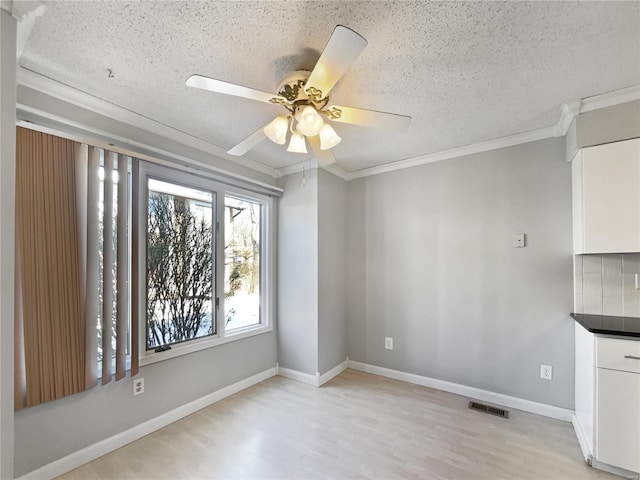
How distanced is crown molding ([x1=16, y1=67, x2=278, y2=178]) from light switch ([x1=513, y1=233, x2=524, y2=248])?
283 centimetres

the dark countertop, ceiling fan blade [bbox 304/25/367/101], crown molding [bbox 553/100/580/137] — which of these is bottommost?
the dark countertop

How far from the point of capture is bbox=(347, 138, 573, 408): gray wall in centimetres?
250

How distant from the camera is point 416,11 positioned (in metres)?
1.30

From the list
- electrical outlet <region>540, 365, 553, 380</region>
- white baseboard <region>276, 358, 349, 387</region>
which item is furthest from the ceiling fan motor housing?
electrical outlet <region>540, 365, 553, 380</region>

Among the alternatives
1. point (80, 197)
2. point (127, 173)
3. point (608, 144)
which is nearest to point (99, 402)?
point (80, 197)

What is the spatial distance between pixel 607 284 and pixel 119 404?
3.65 m

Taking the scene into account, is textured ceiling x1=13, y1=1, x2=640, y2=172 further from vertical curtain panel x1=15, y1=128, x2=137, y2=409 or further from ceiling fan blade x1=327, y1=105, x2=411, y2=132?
vertical curtain panel x1=15, y1=128, x2=137, y2=409

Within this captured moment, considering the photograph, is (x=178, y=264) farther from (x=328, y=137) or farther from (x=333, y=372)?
(x=333, y=372)

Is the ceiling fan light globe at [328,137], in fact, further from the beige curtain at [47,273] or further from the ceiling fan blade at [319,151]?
the beige curtain at [47,273]

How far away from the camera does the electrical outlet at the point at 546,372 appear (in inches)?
97.7

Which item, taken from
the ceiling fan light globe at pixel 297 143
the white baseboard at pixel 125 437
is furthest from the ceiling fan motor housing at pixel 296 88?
the white baseboard at pixel 125 437

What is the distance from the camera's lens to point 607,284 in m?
2.17

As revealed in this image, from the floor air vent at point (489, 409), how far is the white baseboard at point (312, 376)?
1.40 metres

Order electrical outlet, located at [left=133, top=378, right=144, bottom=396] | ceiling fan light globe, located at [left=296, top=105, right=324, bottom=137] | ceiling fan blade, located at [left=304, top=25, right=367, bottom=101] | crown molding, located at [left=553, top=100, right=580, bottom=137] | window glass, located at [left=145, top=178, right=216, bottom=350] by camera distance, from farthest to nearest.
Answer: window glass, located at [left=145, top=178, right=216, bottom=350] < electrical outlet, located at [left=133, top=378, right=144, bottom=396] < crown molding, located at [left=553, top=100, right=580, bottom=137] < ceiling fan light globe, located at [left=296, top=105, right=324, bottom=137] < ceiling fan blade, located at [left=304, top=25, right=367, bottom=101]
